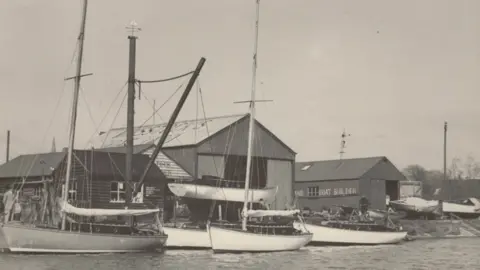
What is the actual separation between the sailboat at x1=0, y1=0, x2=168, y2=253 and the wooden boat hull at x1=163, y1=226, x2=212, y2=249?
8.20ft

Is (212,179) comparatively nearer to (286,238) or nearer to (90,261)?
(286,238)

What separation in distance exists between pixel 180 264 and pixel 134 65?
1846 centimetres

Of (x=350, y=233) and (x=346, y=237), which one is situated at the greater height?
(x=350, y=233)

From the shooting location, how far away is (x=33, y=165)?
6394cm

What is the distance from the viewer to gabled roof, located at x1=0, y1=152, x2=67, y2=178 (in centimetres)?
6072

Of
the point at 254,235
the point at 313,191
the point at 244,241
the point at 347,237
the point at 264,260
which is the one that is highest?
the point at 313,191

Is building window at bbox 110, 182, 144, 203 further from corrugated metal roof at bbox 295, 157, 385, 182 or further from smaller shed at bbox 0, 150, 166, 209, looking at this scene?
corrugated metal roof at bbox 295, 157, 385, 182

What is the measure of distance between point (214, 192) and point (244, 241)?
387 inches

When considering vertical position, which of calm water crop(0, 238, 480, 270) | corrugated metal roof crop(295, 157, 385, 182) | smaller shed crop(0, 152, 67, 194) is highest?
corrugated metal roof crop(295, 157, 385, 182)

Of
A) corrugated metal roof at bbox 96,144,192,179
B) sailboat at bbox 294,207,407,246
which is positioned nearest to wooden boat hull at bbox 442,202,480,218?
sailboat at bbox 294,207,407,246

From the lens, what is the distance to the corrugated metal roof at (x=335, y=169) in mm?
89688

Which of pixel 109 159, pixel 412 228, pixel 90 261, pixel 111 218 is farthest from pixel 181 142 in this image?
pixel 90 261

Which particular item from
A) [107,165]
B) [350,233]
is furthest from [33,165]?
[350,233]

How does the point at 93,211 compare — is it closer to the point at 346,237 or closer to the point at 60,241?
the point at 60,241
